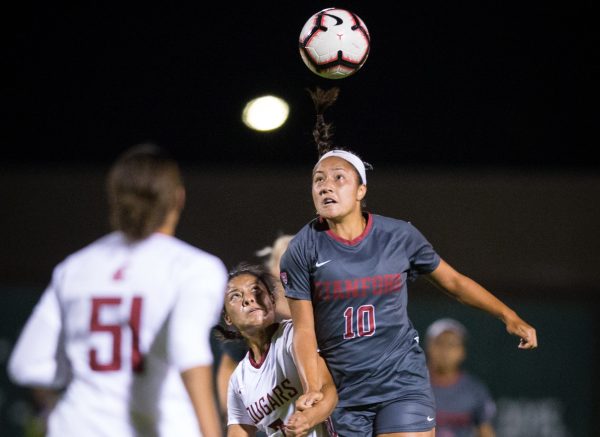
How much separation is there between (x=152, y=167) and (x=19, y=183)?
7.29 meters

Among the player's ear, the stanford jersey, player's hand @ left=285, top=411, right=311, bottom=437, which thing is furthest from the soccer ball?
player's hand @ left=285, top=411, right=311, bottom=437

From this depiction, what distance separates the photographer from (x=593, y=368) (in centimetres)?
941

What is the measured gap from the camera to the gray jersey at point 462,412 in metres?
6.94

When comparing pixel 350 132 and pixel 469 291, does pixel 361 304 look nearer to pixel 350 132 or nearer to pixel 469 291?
pixel 469 291

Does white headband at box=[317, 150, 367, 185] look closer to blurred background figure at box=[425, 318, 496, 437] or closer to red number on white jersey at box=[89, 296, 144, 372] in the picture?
red number on white jersey at box=[89, 296, 144, 372]

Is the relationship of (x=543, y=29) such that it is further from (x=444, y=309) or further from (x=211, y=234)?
(x=211, y=234)

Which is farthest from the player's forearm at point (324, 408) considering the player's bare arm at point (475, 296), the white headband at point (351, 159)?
the white headband at point (351, 159)

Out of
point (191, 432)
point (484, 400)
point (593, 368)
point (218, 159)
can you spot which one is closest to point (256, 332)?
point (191, 432)

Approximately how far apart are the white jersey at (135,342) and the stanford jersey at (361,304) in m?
1.28

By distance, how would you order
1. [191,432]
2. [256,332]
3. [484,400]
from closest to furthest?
1. [191,432]
2. [256,332]
3. [484,400]

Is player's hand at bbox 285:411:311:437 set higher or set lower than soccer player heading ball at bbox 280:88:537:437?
lower

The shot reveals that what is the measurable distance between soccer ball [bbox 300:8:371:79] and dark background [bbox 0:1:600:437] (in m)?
4.59

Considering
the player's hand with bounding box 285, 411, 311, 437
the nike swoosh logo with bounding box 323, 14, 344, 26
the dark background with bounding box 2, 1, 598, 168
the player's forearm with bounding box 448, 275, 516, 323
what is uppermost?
the dark background with bounding box 2, 1, 598, 168

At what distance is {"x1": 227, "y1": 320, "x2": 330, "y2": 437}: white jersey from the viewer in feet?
13.8
